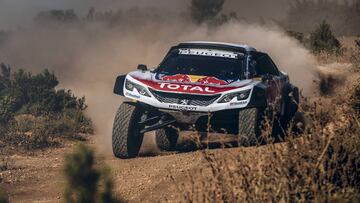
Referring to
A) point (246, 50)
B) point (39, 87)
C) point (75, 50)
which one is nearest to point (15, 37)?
point (75, 50)

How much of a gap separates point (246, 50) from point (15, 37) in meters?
23.2

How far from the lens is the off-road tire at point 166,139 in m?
10.6

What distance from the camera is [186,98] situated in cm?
929

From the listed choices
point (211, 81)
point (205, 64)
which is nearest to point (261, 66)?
point (205, 64)

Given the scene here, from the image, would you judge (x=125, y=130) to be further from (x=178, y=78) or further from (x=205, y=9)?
(x=205, y=9)

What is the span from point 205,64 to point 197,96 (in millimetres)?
1019

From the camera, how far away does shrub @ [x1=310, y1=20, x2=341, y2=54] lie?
70.8ft

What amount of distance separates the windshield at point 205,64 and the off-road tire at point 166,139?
41.4 inches

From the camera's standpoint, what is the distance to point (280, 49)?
1827cm

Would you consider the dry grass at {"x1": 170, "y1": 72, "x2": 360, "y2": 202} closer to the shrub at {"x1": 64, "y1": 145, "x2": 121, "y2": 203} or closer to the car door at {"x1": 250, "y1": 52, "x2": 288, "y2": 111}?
the shrub at {"x1": 64, "y1": 145, "x2": 121, "y2": 203}

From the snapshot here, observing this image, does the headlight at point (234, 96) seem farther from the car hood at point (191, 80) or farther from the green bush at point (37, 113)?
the green bush at point (37, 113)

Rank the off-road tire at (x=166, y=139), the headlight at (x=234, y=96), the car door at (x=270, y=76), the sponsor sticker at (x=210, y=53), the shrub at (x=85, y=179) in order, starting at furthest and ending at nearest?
the off-road tire at (x=166, y=139), the sponsor sticker at (x=210, y=53), the car door at (x=270, y=76), the headlight at (x=234, y=96), the shrub at (x=85, y=179)

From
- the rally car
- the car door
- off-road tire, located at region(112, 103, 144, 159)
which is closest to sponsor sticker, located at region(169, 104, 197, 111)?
the rally car

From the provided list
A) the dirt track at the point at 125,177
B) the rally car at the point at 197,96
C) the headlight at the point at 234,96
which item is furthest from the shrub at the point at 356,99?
the headlight at the point at 234,96
